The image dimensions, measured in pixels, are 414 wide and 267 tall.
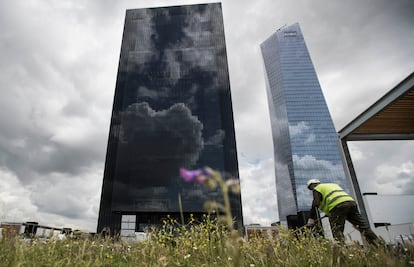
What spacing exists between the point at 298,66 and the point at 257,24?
78355mm

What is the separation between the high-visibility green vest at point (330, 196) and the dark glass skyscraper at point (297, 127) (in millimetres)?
95461

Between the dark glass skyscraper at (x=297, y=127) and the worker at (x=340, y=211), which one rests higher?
the dark glass skyscraper at (x=297, y=127)

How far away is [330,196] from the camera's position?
5.03 metres

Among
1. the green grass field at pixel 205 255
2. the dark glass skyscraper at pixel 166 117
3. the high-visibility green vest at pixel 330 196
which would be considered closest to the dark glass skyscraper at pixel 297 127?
the dark glass skyscraper at pixel 166 117

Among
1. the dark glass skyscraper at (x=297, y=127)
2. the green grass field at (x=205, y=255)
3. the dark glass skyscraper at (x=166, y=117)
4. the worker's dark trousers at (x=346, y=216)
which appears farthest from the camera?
the dark glass skyscraper at (x=297, y=127)

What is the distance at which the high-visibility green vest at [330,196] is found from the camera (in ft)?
16.1

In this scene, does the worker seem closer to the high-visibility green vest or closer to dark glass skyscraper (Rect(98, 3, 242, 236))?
the high-visibility green vest

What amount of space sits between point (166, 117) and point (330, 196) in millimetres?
30205

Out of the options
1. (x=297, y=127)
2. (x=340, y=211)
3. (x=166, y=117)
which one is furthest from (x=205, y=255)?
(x=297, y=127)

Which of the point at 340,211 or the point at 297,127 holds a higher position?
the point at 297,127

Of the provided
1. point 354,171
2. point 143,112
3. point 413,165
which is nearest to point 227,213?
point 354,171

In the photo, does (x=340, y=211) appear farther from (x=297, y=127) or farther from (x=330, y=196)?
(x=297, y=127)

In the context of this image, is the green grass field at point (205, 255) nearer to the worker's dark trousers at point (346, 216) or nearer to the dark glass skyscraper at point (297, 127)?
the worker's dark trousers at point (346, 216)

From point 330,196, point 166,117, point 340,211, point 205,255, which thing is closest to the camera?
point 205,255
